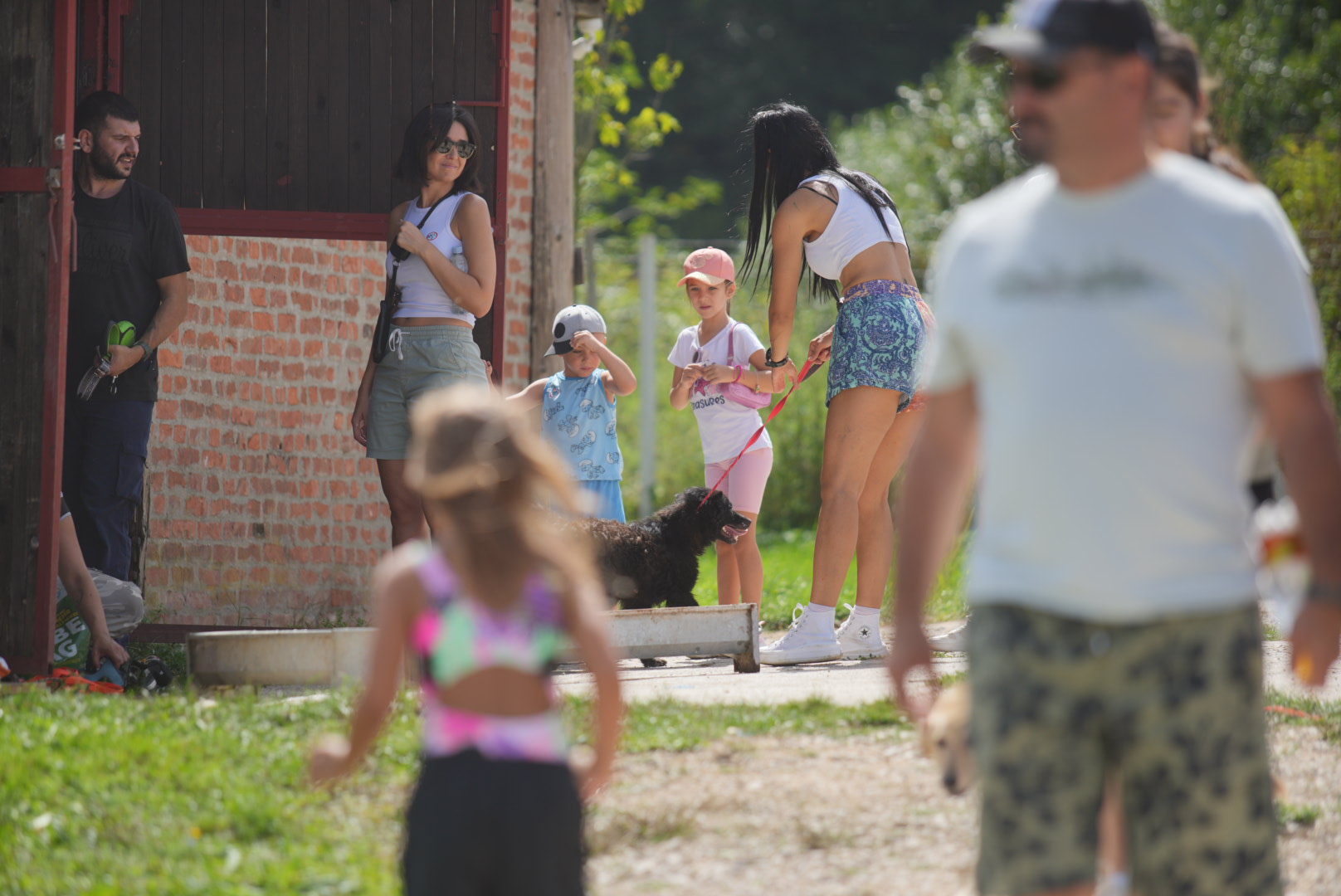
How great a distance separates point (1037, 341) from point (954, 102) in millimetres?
21198

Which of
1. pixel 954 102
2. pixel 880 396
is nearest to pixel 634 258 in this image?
pixel 954 102

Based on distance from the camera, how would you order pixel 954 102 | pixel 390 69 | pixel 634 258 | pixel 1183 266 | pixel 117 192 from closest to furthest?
pixel 1183 266, pixel 117 192, pixel 390 69, pixel 634 258, pixel 954 102

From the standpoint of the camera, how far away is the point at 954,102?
2253cm

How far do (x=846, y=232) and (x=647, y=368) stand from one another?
1012 cm

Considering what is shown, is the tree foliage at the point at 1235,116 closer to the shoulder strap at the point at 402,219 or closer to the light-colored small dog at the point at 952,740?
the shoulder strap at the point at 402,219

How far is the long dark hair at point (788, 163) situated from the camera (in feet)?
19.0

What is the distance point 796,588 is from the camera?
9.75 metres

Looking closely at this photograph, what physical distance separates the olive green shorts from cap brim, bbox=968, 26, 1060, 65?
149 inches

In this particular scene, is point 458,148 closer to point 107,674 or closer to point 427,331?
point 427,331

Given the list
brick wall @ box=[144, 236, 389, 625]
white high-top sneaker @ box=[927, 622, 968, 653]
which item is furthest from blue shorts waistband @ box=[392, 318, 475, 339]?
white high-top sneaker @ box=[927, 622, 968, 653]

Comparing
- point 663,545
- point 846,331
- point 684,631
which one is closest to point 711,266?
point 663,545

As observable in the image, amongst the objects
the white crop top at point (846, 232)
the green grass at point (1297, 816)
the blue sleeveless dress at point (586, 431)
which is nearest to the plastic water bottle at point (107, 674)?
Answer: the blue sleeveless dress at point (586, 431)

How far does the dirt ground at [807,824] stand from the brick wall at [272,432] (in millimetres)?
4292

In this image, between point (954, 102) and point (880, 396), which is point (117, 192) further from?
point (954, 102)
